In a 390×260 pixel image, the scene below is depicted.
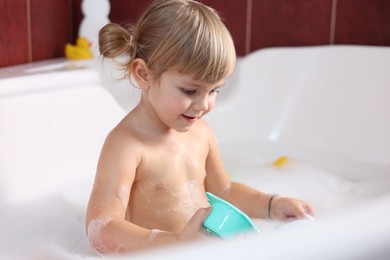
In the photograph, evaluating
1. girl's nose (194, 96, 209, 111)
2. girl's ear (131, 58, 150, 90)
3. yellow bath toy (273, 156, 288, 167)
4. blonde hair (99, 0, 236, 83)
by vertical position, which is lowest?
yellow bath toy (273, 156, 288, 167)

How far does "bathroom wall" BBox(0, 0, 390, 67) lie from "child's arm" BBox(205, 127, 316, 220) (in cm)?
86

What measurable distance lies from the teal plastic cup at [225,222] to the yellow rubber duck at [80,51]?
1218mm

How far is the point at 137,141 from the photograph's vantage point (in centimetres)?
118

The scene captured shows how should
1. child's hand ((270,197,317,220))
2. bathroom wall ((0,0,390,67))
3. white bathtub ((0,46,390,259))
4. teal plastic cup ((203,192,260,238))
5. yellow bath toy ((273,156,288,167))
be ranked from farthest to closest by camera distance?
bathroom wall ((0,0,390,67)) < yellow bath toy ((273,156,288,167)) < child's hand ((270,197,317,220)) < teal plastic cup ((203,192,260,238)) < white bathtub ((0,46,390,259))

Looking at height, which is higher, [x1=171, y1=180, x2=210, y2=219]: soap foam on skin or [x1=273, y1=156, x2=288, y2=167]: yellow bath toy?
[x1=171, y1=180, x2=210, y2=219]: soap foam on skin

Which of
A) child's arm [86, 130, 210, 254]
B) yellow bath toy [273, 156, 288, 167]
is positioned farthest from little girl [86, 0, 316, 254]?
yellow bath toy [273, 156, 288, 167]

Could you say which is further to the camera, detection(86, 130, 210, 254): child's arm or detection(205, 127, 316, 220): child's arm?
detection(205, 127, 316, 220): child's arm

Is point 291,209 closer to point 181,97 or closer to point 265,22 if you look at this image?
point 181,97

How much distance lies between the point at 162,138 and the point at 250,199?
0.21m

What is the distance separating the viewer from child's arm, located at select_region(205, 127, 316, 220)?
1.18 meters

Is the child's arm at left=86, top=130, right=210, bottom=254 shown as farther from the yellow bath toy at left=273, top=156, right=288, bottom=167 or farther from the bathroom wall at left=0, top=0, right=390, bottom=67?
the bathroom wall at left=0, top=0, right=390, bottom=67

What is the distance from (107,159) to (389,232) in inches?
25.7

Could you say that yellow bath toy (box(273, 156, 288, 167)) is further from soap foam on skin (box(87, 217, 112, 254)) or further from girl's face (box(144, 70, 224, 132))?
soap foam on skin (box(87, 217, 112, 254))

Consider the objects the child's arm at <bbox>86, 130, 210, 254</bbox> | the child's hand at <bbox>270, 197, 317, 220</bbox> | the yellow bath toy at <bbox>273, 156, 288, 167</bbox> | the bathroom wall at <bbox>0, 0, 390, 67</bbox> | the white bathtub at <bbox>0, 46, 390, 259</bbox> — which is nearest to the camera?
the white bathtub at <bbox>0, 46, 390, 259</bbox>
